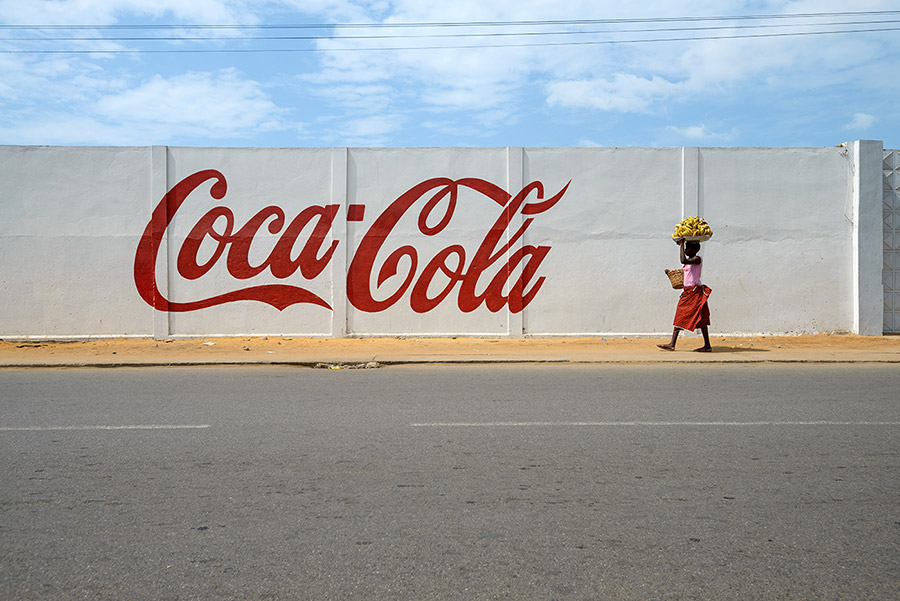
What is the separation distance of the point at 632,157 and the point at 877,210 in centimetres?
494

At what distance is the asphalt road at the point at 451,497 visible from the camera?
339 centimetres

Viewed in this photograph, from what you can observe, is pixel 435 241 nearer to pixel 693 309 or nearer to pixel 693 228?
pixel 693 228

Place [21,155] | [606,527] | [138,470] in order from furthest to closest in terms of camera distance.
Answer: [21,155] < [138,470] < [606,527]

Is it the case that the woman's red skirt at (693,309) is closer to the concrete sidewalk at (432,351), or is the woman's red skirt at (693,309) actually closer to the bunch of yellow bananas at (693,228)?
the concrete sidewalk at (432,351)

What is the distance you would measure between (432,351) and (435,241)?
2791 millimetres

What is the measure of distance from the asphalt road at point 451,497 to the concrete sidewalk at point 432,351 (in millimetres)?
3441

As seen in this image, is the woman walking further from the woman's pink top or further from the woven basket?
the woven basket

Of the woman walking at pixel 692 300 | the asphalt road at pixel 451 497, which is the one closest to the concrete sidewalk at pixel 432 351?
the woman walking at pixel 692 300

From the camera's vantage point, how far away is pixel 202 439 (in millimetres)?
6039

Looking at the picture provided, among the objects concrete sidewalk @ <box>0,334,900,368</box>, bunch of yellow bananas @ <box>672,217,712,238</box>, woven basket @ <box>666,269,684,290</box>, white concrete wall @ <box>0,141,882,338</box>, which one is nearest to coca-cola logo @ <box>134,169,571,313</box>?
white concrete wall @ <box>0,141,882,338</box>

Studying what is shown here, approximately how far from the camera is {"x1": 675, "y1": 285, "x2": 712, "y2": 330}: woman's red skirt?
12805 mm

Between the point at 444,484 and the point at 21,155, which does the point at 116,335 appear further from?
the point at 444,484

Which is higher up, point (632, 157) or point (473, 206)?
point (632, 157)

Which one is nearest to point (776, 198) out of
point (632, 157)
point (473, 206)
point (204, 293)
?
point (632, 157)
